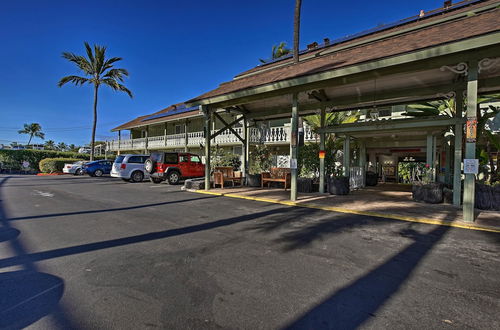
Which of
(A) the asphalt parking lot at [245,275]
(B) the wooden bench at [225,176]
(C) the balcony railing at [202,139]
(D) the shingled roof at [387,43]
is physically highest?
(D) the shingled roof at [387,43]

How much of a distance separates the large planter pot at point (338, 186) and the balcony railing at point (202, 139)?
19.1 feet

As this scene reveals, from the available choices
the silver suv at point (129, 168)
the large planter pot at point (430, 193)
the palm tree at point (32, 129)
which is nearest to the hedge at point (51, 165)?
the silver suv at point (129, 168)

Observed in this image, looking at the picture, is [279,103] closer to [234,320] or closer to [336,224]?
[336,224]

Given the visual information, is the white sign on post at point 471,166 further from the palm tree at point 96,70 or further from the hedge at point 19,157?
the hedge at point 19,157

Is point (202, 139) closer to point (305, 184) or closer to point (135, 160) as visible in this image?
point (135, 160)

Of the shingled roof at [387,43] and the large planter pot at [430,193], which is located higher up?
the shingled roof at [387,43]

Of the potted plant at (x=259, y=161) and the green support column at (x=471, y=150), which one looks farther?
the potted plant at (x=259, y=161)

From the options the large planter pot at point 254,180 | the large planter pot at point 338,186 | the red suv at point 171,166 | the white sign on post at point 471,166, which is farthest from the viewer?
the red suv at point 171,166

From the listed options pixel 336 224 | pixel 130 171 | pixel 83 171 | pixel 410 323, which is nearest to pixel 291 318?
pixel 410 323

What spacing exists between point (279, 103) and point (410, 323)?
35.7 ft

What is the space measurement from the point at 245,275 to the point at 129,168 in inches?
549

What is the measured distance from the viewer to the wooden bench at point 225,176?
11438 millimetres

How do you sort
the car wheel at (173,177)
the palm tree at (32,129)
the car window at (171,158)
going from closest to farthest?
1. the car window at (171,158)
2. the car wheel at (173,177)
3. the palm tree at (32,129)

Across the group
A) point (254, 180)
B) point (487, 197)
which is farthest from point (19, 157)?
point (487, 197)
